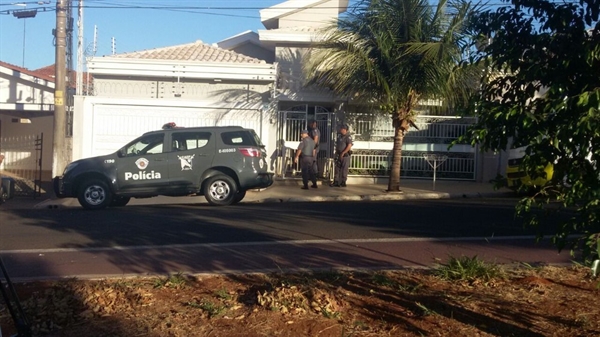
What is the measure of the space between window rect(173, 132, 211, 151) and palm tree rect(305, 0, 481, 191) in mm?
3843

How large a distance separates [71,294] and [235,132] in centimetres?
970

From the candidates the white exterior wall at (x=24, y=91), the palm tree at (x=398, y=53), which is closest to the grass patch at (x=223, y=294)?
the palm tree at (x=398, y=53)

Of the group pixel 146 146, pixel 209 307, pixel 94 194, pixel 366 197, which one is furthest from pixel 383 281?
pixel 366 197

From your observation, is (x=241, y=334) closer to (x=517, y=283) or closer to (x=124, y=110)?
(x=517, y=283)

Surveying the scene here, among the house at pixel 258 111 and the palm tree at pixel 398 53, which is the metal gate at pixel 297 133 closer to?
the house at pixel 258 111

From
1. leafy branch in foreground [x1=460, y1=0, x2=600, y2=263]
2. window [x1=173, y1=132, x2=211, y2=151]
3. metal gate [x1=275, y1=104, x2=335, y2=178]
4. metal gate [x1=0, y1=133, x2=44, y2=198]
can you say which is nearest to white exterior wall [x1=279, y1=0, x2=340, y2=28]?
metal gate [x1=275, y1=104, x2=335, y2=178]

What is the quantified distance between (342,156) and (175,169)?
17.0ft

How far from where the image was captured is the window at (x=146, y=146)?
16391 millimetres

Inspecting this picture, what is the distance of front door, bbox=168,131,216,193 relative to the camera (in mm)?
16312

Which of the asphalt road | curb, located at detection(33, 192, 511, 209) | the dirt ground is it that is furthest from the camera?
curb, located at detection(33, 192, 511, 209)

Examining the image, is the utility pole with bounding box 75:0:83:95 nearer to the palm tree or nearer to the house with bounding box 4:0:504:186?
the house with bounding box 4:0:504:186

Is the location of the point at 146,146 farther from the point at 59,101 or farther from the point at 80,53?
the point at 80,53

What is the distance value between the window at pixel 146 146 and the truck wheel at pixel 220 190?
1.37m

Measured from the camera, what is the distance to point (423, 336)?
586 centimetres
